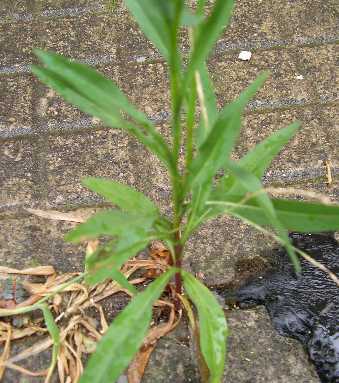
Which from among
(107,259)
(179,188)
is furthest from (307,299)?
(107,259)

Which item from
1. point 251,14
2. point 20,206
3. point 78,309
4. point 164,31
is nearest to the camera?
point 164,31

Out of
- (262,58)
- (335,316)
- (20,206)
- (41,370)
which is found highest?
(262,58)

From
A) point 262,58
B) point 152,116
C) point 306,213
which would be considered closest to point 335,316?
point 306,213

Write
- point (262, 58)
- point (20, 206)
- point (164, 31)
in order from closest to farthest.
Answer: point (164, 31), point (20, 206), point (262, 58)

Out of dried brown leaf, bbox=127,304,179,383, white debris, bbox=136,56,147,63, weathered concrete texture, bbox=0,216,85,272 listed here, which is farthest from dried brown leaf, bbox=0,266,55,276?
white debris, bbox=136,56,147,63

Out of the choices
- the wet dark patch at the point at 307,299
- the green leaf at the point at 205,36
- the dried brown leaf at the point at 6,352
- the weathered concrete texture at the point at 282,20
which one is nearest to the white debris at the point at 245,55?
the weathered concrete texture at the point at 282,20

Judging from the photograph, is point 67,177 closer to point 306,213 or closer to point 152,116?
point 152,116

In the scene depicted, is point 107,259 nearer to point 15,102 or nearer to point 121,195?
point 121,195
